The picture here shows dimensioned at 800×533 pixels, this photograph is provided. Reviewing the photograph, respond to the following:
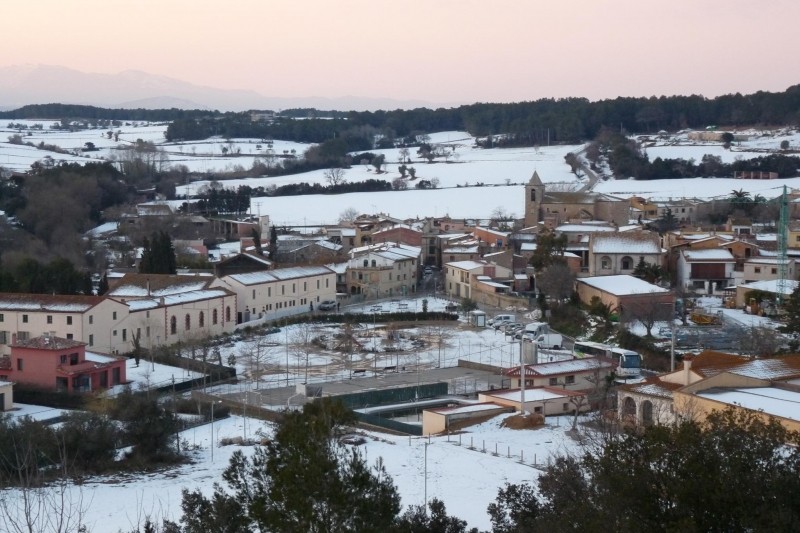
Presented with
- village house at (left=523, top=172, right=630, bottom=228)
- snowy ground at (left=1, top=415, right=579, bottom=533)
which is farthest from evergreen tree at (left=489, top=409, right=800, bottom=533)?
village house at (left=523, top=172, right=630, bottom=228)

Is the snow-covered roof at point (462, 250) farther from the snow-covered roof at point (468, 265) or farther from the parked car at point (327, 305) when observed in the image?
the parked car at point (327, 305)

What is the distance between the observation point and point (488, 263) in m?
29.5

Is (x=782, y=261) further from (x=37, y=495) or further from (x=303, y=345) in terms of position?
(x=37, y=495)

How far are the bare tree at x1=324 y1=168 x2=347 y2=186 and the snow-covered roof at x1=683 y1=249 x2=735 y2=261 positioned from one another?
2993 centimetres

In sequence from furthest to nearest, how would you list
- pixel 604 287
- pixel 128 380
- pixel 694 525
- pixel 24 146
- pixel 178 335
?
1. pixel 24 146
2. pixel 604 287
3. pixel 178 335
4. pixel 128 380
5. pixel 694 525

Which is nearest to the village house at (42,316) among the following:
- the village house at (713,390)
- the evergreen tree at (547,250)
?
the village house at (713,390)

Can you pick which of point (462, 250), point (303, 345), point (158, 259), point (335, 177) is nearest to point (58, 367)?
point (303, 345)

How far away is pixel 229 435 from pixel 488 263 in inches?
582

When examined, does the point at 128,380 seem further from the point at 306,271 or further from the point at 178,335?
the point at 306,271

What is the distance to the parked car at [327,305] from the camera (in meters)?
28.1

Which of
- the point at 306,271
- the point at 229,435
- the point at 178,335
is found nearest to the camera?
the point at 229,435

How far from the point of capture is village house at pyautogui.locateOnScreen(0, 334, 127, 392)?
18766mm

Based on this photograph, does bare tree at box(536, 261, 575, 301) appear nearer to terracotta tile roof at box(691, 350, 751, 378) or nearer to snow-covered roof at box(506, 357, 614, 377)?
snow-covered roof at box(506, 357, 614, 377)

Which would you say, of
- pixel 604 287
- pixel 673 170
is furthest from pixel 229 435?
pixel 673 170
